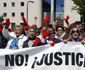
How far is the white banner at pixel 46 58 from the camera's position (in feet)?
23.4

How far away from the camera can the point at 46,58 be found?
718 cm

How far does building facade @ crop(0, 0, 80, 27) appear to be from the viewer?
234 ft

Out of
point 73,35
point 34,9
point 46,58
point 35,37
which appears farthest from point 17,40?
point 34,9

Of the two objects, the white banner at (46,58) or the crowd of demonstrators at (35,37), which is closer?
the white banner at (46,58)

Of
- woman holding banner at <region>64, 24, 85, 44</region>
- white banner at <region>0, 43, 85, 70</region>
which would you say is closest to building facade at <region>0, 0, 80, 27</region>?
woman holding banner at <region>64, 24, 85, 44</region>

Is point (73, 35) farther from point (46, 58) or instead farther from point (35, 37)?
point (35, 37)

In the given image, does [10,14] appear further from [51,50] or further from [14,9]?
[51,50]

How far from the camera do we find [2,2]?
7669 centimetres

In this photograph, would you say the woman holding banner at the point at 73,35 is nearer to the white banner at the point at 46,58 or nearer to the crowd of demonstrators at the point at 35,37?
the crowd of demonstrators at the point at 35,37

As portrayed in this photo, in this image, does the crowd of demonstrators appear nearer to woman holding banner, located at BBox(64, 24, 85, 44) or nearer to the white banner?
woman holding banner, located at BBox(64, 24, 85, 44)

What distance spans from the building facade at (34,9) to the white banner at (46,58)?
62822 mm

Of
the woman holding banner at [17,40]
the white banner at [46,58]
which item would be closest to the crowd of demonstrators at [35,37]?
the woman holding banner at [17,40]

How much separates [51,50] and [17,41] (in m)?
1.12

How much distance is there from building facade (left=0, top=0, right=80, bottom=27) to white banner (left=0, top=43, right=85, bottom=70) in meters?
62.8
